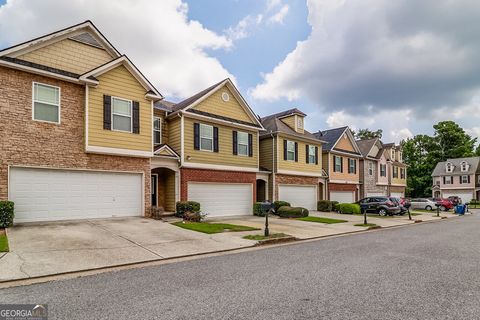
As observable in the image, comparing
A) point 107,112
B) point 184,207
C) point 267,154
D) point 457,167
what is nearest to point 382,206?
point 267,154

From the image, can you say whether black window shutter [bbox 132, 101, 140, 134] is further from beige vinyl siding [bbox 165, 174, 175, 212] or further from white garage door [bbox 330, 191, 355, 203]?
white garage door [bbox 330, 191, 355, 203]

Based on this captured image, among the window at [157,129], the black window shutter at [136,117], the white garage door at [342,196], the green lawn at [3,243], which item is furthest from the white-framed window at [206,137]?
the white garage door at [342,196]

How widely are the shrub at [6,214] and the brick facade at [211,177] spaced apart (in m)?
8.08

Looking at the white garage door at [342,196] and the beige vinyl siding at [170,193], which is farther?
the white garage door at [342,196]

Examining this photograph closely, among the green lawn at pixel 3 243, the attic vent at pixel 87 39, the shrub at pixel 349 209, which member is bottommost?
the shrub at pixel 349 209

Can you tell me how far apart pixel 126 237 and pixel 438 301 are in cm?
932

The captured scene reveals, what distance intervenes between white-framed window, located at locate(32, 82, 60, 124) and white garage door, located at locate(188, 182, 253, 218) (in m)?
7.83

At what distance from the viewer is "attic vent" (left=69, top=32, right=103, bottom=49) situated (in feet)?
49.7

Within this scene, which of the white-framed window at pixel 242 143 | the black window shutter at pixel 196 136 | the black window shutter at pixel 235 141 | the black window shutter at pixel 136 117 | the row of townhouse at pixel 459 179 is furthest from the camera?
the row of townhouse at pixel 459 179

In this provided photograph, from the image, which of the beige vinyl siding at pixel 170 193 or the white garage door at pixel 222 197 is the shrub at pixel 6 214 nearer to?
the beige vinyl siding at pixel 170 193

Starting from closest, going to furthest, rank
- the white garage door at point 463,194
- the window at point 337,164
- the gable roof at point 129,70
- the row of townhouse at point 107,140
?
1. the row of townhouse at point 107,140
2. the gable roof at point 129,70
3. the window at point 337,164
4. the white garage door at point 463,194

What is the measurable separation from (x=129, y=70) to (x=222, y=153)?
745 centimetres

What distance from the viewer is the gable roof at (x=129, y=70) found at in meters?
14.6

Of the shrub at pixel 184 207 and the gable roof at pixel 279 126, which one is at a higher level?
the gable roof at pixel 279 126
